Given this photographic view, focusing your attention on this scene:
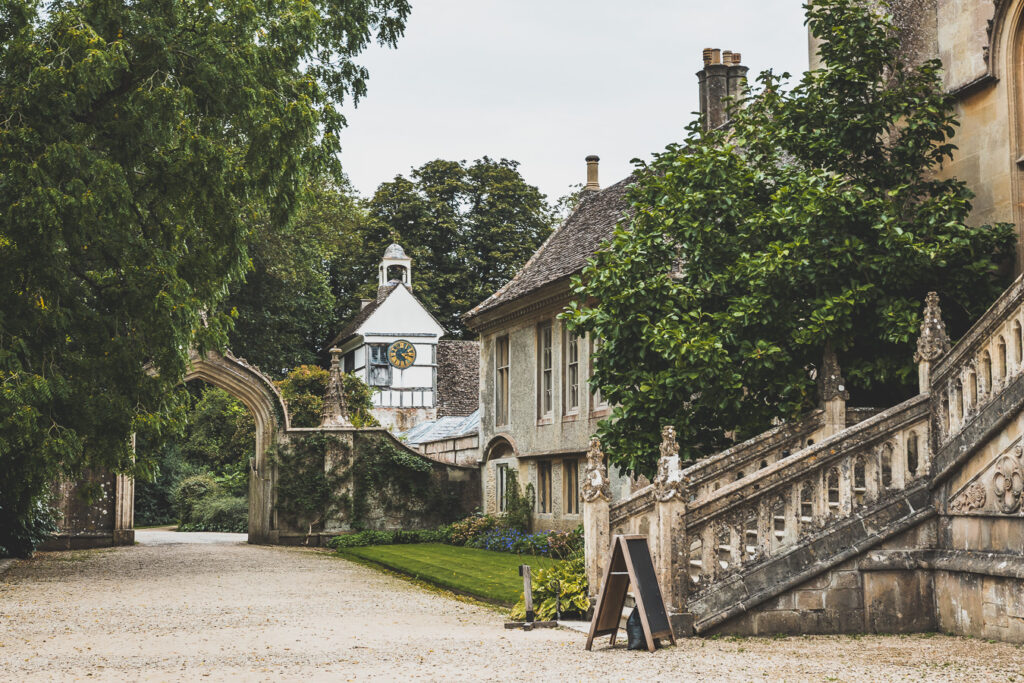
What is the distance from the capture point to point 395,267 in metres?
58.4

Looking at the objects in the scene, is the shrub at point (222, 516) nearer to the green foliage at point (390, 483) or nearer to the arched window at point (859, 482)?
the green foliage at point (390, 483)

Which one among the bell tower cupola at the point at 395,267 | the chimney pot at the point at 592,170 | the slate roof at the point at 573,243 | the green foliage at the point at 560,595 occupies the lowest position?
the green foliage at the point at 560,595

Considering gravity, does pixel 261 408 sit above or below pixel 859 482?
above

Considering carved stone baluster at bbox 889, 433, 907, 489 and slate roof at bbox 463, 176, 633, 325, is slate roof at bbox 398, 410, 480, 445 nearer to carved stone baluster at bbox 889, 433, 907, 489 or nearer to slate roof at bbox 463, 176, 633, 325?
slate roof at bbox 463, 176, 633, 325

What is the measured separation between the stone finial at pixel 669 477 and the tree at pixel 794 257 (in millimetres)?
1950

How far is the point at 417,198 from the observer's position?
60.4m

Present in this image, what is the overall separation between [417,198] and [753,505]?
51.2 meters

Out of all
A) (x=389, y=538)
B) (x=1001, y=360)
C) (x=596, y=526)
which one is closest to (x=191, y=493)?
(x=389, y=538)

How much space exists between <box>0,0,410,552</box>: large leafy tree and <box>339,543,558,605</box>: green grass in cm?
523

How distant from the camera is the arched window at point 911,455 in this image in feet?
36.0

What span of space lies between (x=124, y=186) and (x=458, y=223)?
4427cm

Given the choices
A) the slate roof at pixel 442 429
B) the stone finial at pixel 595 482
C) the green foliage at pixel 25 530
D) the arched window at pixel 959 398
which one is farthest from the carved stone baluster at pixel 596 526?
the slate roof at pixel 442 429

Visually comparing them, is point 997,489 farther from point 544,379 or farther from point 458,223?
point 458,223

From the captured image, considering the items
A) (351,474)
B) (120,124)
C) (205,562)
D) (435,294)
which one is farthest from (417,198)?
(120,124)
